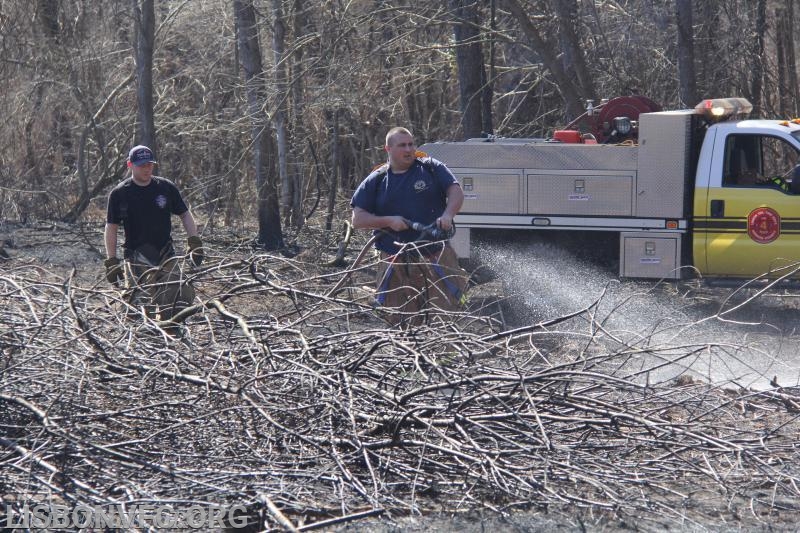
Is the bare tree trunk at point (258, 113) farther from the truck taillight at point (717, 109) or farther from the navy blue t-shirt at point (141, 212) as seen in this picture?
the navy blue t-shirt at point (141, 212)

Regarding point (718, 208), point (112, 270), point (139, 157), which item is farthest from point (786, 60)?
point (112, 270)

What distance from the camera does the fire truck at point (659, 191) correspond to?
10172 millimetres

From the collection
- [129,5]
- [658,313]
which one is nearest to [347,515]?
[658,313]

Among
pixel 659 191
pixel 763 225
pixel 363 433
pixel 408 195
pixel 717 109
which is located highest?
pixel 717 109

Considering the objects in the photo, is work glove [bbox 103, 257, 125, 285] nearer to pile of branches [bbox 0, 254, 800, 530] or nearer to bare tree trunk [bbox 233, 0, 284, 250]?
pile of branches [bbox 0, 254, 800, 530]

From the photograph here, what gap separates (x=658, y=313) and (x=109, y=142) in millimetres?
12365

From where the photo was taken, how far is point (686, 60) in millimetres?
13742

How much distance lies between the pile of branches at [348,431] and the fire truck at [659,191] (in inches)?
181

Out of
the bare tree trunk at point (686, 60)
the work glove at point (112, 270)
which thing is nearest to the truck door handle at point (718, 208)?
the bare tree trunk at point (686, 60)

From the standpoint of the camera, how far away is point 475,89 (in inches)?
589

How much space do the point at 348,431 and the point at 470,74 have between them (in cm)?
1044

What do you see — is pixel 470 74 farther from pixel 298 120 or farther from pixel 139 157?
pixel 139 157

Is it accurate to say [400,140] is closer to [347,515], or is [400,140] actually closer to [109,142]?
[347,515]

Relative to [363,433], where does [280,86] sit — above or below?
above
